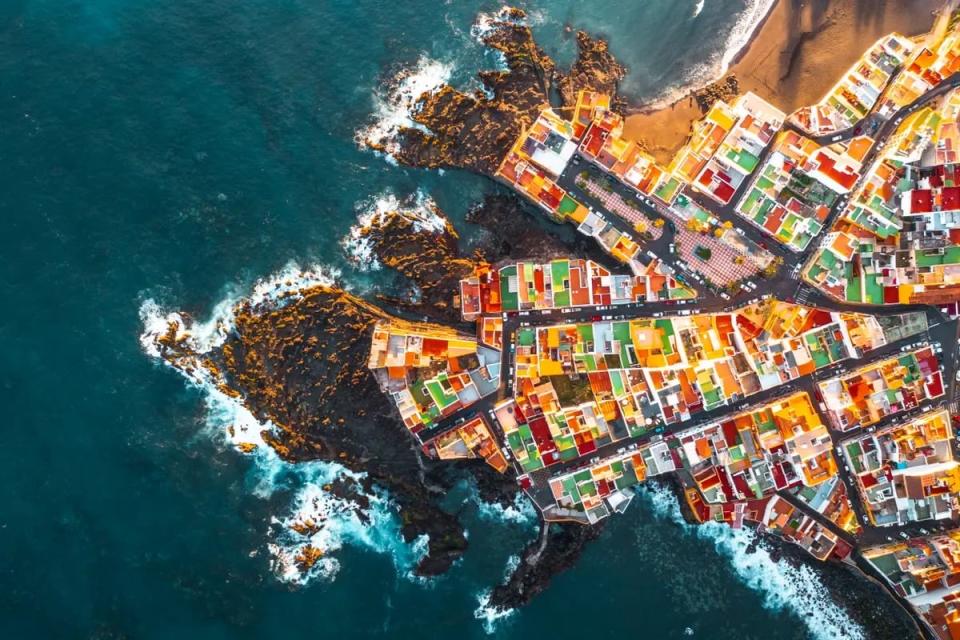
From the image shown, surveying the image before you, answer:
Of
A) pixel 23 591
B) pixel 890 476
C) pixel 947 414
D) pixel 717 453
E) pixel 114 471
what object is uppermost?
pixel 947 414

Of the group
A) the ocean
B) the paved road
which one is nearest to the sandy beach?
the ocean

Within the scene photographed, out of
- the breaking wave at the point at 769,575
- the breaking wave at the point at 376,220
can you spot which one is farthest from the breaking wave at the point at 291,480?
the breaking wave at the point at 769,575

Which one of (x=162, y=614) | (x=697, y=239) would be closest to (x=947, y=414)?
(x=697, y=239)

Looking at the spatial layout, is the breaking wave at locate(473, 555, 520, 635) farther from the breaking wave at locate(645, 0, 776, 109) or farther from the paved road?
the breaking wave at locate(645, 0, 776, 109)

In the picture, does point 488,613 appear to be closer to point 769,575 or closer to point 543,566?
point 543,566

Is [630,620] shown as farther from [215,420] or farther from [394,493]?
[215,420]

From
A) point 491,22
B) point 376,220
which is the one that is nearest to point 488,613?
point 376,220
